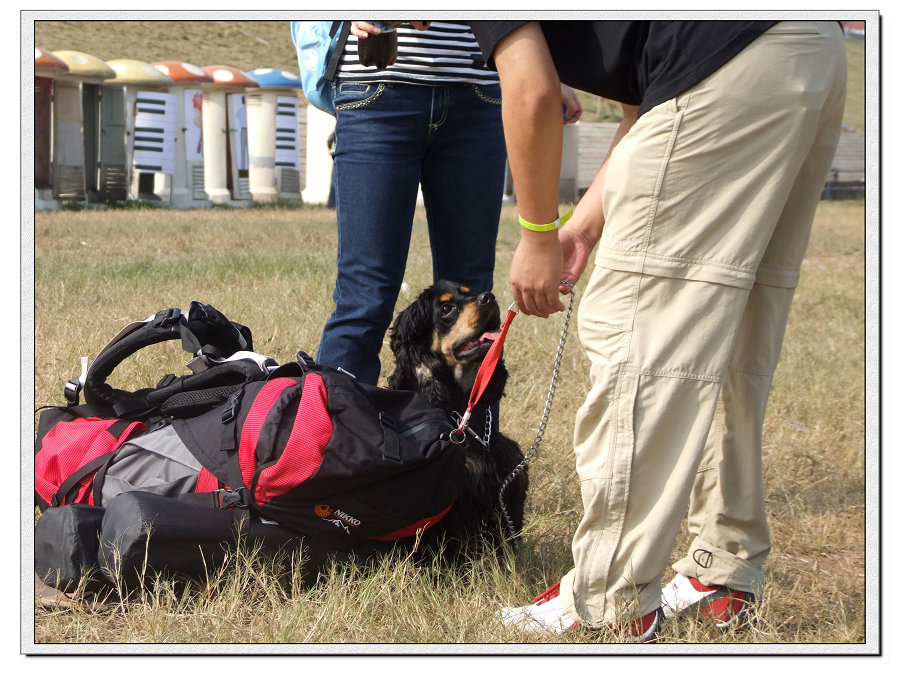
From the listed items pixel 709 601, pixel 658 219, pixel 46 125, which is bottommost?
pixel 709 601

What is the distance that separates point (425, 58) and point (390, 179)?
16.5 inches

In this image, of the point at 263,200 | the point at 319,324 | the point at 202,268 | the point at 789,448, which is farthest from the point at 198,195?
the point at 789,448

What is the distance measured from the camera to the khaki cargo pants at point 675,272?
1.88 meters

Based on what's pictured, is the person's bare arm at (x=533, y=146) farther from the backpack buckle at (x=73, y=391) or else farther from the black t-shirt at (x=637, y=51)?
the backpack buckle at (x=73, y=391)

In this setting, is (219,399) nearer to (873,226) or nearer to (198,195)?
(873,226)

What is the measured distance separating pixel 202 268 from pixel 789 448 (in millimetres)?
4798

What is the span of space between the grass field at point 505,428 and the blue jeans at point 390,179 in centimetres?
90

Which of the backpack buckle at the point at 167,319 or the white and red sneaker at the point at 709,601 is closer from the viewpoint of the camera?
the white and red sneaker at the point at 709,601

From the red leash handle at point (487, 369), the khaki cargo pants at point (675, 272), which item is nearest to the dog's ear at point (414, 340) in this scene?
the red leash handle at point (487, 369)

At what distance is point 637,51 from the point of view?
197 centimetres

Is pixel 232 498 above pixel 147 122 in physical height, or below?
below

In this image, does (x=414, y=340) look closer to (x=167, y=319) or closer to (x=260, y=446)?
(x=167, y=319)

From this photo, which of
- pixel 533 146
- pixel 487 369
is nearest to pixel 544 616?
pixel 487 369

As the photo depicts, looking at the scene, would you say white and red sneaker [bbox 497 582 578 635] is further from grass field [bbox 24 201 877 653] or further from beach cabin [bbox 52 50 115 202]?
beach cabin [bbox 52 50 115 202]
